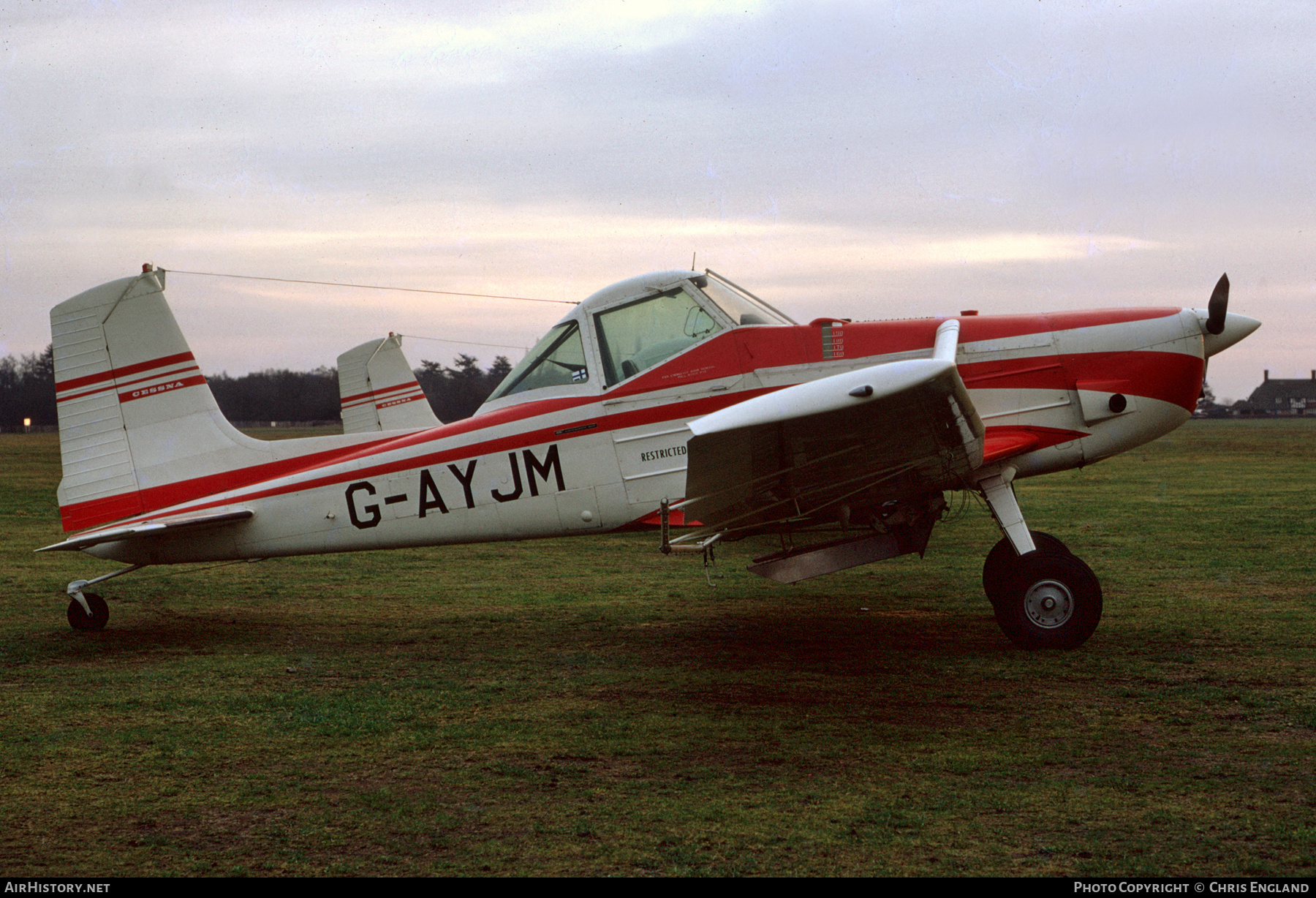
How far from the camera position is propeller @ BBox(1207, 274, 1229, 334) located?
7.11 metres

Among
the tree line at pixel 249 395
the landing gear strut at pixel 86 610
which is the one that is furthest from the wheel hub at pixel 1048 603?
the tree line at pixel 249 395

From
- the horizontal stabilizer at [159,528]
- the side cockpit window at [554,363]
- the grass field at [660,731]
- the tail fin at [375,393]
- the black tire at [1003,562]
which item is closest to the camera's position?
the grass field at [660,731]

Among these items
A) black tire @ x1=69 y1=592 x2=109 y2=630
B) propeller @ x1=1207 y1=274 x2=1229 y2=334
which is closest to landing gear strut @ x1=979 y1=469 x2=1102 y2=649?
propeller @ x1=1207 y1=274 x2=1229 y2=334

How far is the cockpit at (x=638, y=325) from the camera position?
7.69m

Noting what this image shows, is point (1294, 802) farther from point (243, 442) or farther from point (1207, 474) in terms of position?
point (1207, 474)

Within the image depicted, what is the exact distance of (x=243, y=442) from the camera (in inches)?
339

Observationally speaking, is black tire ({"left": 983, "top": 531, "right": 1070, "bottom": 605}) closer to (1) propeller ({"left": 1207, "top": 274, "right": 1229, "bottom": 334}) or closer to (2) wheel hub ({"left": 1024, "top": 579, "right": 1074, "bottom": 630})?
(2) wheel hub ({"left": 1024, "top": 579, "right": 1074, "bottom": 630})

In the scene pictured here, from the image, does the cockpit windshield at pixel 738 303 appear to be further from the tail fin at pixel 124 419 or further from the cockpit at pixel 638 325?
the tail fin at pixel 124 419

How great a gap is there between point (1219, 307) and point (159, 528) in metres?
7.86

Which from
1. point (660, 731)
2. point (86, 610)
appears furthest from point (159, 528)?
point (660, 731)

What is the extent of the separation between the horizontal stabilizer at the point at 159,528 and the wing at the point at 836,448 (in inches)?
144

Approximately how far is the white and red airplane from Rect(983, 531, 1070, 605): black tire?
0.07 feet

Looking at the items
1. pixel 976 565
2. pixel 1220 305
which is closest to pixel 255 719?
pixel 1220 305
